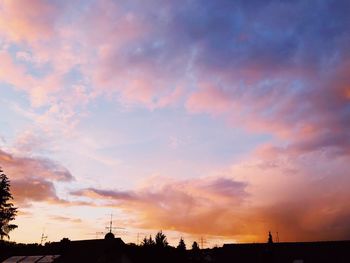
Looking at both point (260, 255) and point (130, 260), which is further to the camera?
point (260, 255)

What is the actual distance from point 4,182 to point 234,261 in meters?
44.2

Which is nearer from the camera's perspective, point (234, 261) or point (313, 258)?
point (313, 258)

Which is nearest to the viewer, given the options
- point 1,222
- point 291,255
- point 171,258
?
point 291,255

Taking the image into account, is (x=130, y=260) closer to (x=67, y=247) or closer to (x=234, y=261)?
(x=67, y=247)

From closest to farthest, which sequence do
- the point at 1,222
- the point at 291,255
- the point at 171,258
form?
the point at 291,255, the point at 171,258, the point at 1,222

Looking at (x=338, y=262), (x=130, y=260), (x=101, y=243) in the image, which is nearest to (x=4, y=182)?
(x=101, y=243)

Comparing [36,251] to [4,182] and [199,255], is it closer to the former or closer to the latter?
[4,182]

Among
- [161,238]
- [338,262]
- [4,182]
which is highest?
[4,182]

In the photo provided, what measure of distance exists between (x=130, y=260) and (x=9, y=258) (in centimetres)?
1809

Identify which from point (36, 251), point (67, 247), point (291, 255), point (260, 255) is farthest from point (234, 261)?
point (36, 251)

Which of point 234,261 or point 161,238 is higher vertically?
point 161,238

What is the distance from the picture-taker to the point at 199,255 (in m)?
99.9

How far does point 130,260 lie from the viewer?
5888 centimetres

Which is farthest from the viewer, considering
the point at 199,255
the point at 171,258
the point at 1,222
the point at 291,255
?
the point at 199,255
